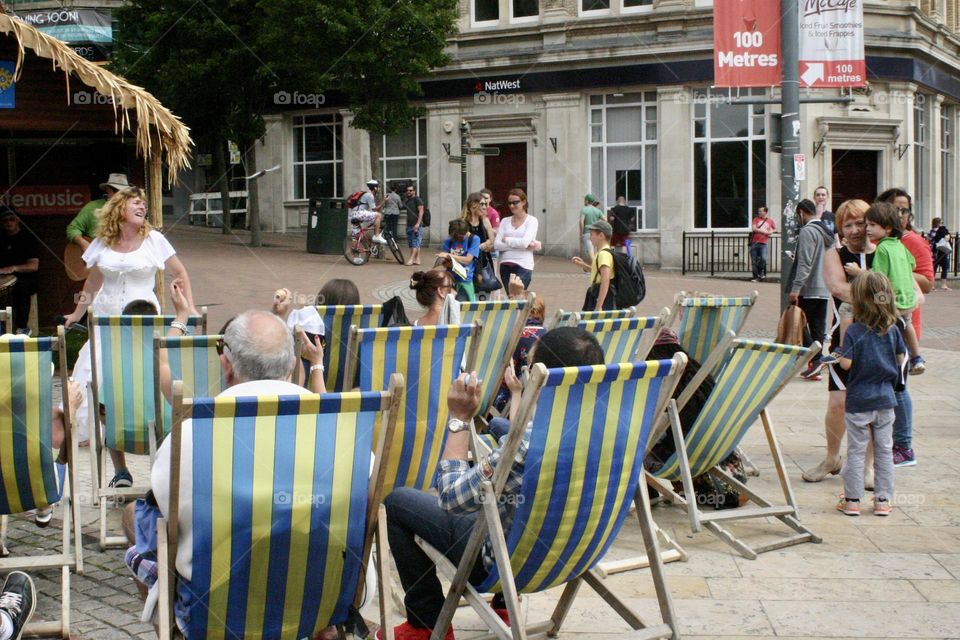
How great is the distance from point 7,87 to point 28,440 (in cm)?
810

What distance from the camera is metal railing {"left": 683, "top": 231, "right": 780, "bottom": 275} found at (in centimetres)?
2630

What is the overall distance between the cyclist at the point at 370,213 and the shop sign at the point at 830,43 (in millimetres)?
10638

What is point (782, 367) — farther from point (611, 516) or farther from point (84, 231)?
point (84, 231)

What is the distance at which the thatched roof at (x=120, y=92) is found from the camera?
1000cm

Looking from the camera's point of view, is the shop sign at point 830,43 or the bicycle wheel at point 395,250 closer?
the shop sign at point 830,43

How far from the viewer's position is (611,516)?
148 inches

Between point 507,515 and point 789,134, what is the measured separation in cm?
936

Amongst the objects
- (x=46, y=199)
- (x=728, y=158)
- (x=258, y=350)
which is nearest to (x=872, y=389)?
(x=258, y=350)

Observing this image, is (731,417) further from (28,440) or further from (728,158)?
(728,158)

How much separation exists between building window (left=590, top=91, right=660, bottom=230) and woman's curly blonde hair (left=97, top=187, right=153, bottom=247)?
72.2ft

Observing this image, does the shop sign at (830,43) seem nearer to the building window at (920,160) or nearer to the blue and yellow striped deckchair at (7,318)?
the blue and yellow striped deckchair at (7,318)

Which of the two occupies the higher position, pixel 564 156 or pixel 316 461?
pixel 564 156

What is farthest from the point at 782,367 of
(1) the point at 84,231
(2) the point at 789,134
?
(1) the point at 84,231

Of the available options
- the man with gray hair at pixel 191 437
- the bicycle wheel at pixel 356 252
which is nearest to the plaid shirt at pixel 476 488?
the man with gray hair at pixel 191 437
